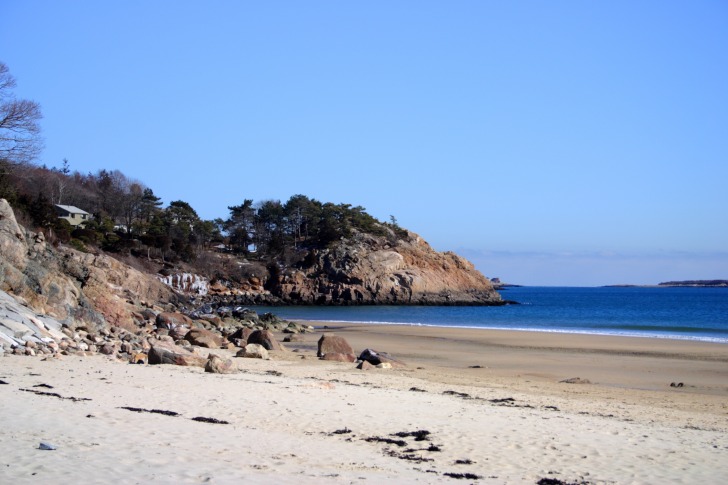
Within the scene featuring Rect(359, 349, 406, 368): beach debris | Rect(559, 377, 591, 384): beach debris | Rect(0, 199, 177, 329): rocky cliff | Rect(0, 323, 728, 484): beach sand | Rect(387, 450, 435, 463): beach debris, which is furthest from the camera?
Rect(0, 199, 177, 329): rocky cliff

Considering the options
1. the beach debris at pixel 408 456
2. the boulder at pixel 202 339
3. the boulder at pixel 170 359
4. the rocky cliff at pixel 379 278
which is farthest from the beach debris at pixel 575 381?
the rocky cliff at pixel 379 278

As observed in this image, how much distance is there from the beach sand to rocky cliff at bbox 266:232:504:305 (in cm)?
6261

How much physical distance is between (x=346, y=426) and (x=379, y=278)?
7334 cm

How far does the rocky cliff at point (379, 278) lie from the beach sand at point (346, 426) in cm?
6261

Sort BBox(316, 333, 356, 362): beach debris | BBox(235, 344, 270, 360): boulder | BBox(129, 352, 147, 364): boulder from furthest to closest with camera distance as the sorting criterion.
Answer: BBox(316, 333, 356, 362): beach debris, BBox(235, 344, 270, 360): boulder, BBox(129, 352, 147, 364): boulder

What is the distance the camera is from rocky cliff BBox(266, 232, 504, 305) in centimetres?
8231

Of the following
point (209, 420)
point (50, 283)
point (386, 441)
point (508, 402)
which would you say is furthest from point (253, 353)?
point (386, 441)

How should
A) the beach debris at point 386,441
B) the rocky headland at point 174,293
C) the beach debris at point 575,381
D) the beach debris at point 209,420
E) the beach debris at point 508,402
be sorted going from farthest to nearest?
the rocky headland at point 174,293 → the beach debris at point 575,381 → the beach debris at point 508,402 → the beach debris at point 209,420 → the beach debris at point 386,441

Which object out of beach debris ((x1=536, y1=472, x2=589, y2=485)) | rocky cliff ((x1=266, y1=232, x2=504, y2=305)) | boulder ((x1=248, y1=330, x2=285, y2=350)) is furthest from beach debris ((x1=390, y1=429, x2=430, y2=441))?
rocky cliff ((x1=266, y1=232, x2=504, y2=305))

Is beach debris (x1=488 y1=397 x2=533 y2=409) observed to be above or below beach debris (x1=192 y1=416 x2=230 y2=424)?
above

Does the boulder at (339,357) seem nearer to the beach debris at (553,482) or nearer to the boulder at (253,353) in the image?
the boulder at (253,353)

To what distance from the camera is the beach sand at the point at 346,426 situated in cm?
753

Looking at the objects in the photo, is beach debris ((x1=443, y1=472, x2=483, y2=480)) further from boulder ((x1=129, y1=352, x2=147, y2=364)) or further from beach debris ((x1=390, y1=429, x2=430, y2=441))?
boulder ((x1=129, y1=352, x2=147, y2=364))

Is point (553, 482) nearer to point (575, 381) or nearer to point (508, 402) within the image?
point (508, 402)
